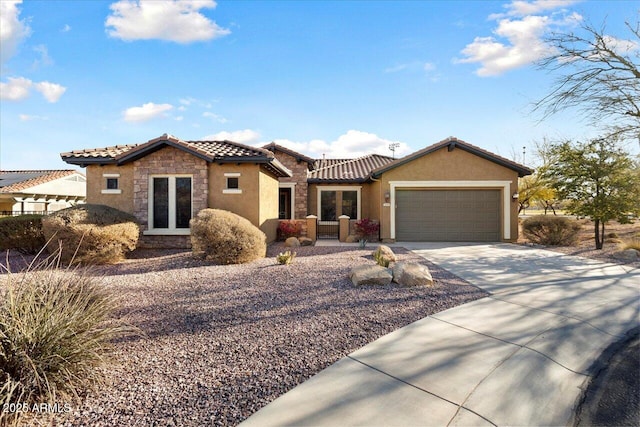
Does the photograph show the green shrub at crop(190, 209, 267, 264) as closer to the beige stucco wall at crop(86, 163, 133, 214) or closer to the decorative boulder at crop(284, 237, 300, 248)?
the decorative boulder at crop(284, 237, 300, 248)

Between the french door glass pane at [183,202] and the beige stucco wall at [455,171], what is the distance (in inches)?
345

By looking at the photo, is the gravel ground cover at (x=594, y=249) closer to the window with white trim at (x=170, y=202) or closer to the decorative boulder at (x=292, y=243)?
the decorative boulder at (x=292, y=243)

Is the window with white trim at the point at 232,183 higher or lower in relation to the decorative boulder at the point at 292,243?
higher

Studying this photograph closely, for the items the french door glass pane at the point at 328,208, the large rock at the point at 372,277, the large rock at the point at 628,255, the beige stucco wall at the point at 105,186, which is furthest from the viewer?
the french door glass pane at the point at 328,208

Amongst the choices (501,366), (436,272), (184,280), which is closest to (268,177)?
(184,280)

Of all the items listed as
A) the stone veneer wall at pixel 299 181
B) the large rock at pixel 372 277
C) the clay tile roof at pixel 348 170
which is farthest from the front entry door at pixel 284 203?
the large rock at pixel 372 277

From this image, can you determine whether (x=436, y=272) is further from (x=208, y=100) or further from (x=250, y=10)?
(x=208, y=100)

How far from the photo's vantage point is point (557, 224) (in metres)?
13.7

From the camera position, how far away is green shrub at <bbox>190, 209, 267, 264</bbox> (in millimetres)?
9055

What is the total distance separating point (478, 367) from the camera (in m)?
3.53

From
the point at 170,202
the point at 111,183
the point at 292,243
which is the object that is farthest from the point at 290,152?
the point at 111,183

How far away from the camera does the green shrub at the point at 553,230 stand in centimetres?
1362

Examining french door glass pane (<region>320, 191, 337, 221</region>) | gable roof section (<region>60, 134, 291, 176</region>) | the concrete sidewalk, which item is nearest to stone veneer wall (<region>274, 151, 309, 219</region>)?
french door glass pane (<region>320, 191, 337, 221</region>)

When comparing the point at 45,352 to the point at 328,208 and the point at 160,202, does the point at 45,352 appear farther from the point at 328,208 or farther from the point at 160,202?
the point at 328,208
